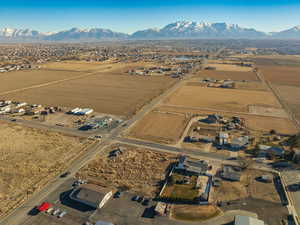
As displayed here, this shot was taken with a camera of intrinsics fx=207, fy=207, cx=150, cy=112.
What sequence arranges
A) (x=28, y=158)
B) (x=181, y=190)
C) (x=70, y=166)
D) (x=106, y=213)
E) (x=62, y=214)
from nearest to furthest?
(x=62, y=214)
(x=106, y=213)
(x=181, y=190)
(x=70, y=166)
(x=28, y=158)

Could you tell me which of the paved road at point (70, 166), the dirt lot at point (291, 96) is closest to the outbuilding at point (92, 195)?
the paved road at point (70, 166)

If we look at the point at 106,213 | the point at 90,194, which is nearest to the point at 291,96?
the point at 106,213

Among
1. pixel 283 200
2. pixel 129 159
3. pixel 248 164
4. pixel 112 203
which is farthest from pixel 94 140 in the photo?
pixel 283 200

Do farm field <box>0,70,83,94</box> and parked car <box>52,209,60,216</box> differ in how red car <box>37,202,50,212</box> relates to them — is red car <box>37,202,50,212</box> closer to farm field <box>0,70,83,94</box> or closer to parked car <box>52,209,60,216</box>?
parked car <box>52,209,60,216</box>

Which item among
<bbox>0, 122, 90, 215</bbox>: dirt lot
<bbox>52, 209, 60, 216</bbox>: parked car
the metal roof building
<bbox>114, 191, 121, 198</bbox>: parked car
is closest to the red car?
<bbox>52, 209, 60, 216</bbox>: parked car

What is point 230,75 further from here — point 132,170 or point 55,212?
point 55,212

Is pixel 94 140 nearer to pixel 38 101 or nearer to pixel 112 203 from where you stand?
pixel 112 203
